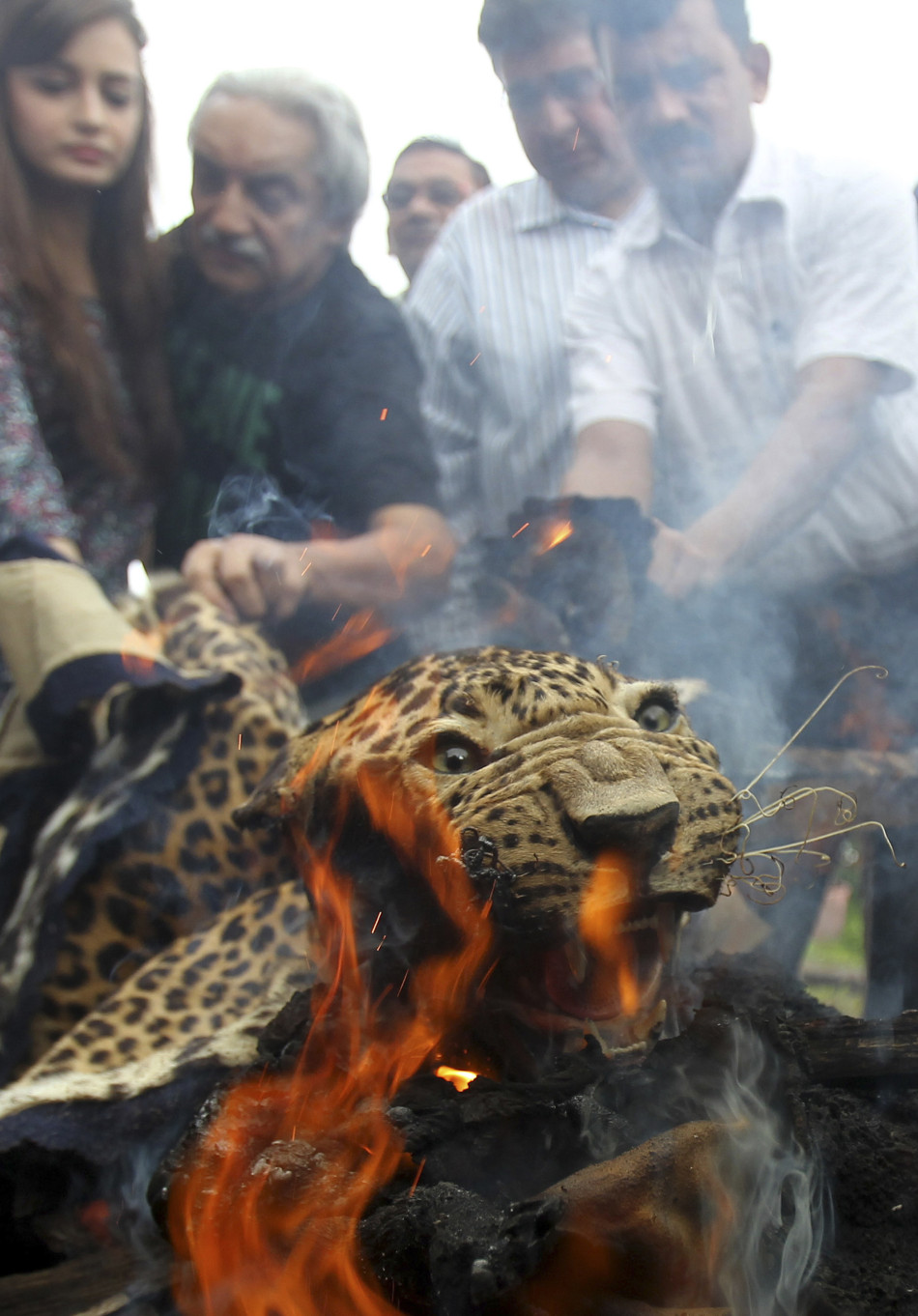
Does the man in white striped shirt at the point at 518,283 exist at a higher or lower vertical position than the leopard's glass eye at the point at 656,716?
higher

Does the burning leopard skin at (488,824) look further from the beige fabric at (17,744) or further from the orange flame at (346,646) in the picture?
the orange flame at (346,646)

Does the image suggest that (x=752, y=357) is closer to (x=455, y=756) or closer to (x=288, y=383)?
(x=288, y=383)

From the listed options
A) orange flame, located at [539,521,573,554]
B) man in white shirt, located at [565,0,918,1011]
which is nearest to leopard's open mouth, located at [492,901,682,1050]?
man in white shirt, located at [565,0,918,1011]

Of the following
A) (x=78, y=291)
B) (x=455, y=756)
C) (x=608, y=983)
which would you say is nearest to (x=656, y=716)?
(x=455, y=756)

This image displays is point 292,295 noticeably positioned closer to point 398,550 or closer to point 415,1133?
point 398,550

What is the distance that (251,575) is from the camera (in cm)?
335

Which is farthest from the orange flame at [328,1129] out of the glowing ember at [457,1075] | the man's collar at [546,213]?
the man's collar at [546,213]

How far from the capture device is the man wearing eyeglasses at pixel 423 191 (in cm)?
347

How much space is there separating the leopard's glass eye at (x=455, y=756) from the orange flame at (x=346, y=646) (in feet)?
4.62

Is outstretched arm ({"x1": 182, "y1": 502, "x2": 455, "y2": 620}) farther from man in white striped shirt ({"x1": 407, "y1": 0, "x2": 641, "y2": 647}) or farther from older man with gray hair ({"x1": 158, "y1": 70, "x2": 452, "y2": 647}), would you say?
man in white striped shirt ({"x1": 407, "y1": 0, "x2": 641, "y2": 647})

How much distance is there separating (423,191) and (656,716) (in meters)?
2.23

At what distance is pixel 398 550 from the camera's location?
11.1 feet

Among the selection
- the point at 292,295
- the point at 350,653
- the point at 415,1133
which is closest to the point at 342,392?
the point at 292,295

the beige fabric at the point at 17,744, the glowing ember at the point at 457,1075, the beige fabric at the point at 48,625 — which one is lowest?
the glowing ember at the point at 457,1075
